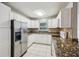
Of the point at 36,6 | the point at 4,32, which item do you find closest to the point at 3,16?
the point at 4,32

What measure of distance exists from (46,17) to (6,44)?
3916 millimetres

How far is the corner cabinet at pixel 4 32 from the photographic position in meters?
2.13

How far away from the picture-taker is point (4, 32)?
222 centimetres

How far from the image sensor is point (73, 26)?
2.01m

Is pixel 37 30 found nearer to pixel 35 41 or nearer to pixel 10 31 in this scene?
pixel 35 41

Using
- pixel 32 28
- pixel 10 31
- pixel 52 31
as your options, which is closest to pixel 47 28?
pixel 52 31

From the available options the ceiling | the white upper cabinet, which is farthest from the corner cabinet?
the ceiling

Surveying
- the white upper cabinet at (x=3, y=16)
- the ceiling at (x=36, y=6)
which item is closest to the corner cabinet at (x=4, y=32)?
the white upper cabinet at (x=3, y=16)

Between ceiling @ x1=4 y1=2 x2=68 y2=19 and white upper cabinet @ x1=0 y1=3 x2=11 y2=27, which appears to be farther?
ceiling @ x1=4 y1=2 x2=68 y2=19

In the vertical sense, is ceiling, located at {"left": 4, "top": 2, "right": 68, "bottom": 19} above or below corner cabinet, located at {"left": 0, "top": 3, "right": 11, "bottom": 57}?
above

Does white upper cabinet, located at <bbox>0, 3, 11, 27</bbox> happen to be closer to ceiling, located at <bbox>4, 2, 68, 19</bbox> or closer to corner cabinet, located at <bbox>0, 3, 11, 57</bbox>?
corner cabinet, located at <bbox>0, 3, 11, 57</bbox>

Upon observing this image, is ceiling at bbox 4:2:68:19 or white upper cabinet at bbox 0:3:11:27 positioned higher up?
ceiling at bbox 4:2:68:19

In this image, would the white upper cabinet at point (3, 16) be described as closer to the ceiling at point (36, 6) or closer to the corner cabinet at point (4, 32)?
the corner cabinet at point (4, 32)

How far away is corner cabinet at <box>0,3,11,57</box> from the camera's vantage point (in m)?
2.13
